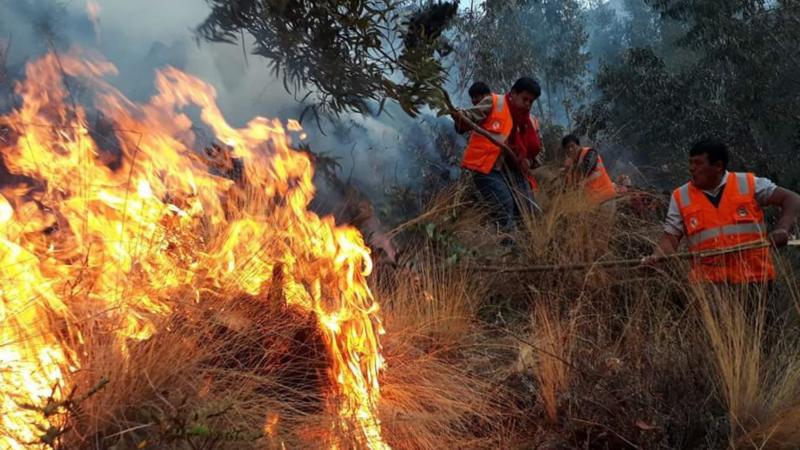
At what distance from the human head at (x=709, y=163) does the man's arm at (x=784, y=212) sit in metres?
0.31

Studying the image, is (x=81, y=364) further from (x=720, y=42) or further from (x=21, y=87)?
(x=720, y=42)

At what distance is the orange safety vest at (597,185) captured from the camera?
5.74m

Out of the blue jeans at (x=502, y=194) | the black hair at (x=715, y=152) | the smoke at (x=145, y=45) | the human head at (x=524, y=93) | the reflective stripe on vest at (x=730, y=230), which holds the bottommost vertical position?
the reflective stripe on vest at (x=730, y=230)

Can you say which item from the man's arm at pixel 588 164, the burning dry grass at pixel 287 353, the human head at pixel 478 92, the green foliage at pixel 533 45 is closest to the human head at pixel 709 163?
the burning dry grass at pixel 287 353

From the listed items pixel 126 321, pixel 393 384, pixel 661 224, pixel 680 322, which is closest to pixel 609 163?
pixel 661 224

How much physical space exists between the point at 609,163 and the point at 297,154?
10.8m

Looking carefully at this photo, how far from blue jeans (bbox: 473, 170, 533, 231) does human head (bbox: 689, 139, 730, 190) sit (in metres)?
1.69

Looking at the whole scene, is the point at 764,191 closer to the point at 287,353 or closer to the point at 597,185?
the point at 597,185

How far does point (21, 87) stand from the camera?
3715 mm

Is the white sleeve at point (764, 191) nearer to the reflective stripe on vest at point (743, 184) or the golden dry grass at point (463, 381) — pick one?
the reflective stripe on vest at point (743, 184)

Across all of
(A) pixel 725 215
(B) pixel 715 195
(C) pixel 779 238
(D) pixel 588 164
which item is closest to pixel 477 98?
(D) pixel 588 164

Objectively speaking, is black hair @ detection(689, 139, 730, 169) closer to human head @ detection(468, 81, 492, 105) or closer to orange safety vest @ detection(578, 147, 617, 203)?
orange safety vest @ detection(578, 147, 617, 203)

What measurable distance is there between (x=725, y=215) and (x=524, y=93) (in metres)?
2.31

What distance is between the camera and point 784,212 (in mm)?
3750
